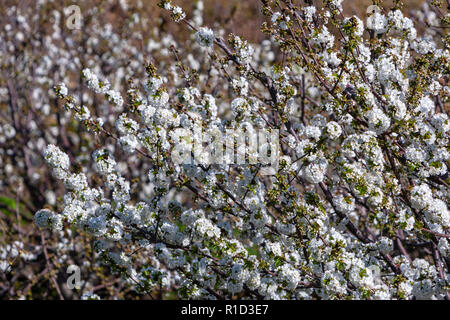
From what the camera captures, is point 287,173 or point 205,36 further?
point 205,36

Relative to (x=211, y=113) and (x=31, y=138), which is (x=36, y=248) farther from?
(x=211, y=113)

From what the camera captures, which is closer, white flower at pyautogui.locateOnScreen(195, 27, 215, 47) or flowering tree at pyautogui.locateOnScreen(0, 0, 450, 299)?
flowering tree at pyautogui.locateOnScreen(0, 0, 450, 299)

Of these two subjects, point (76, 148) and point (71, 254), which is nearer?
point (71, 254)

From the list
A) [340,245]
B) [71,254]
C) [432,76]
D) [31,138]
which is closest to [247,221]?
[340,245]

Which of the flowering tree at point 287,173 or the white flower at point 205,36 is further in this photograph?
the white flower at point 205,36

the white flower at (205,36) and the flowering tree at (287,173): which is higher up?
the white flower at (205,36)

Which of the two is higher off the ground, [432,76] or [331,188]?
[432,76]

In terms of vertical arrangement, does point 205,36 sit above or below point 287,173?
above

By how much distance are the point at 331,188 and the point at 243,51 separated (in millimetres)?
1145

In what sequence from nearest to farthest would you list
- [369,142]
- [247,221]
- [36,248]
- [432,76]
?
[369,142] → [247,221] → [432,76] → [36,248]

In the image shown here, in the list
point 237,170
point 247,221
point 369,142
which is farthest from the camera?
point 237,170

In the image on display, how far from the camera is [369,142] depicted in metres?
2.71

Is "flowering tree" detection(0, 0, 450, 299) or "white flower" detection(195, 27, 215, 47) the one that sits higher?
"white flower" detection(195, 27, 215, 47)
